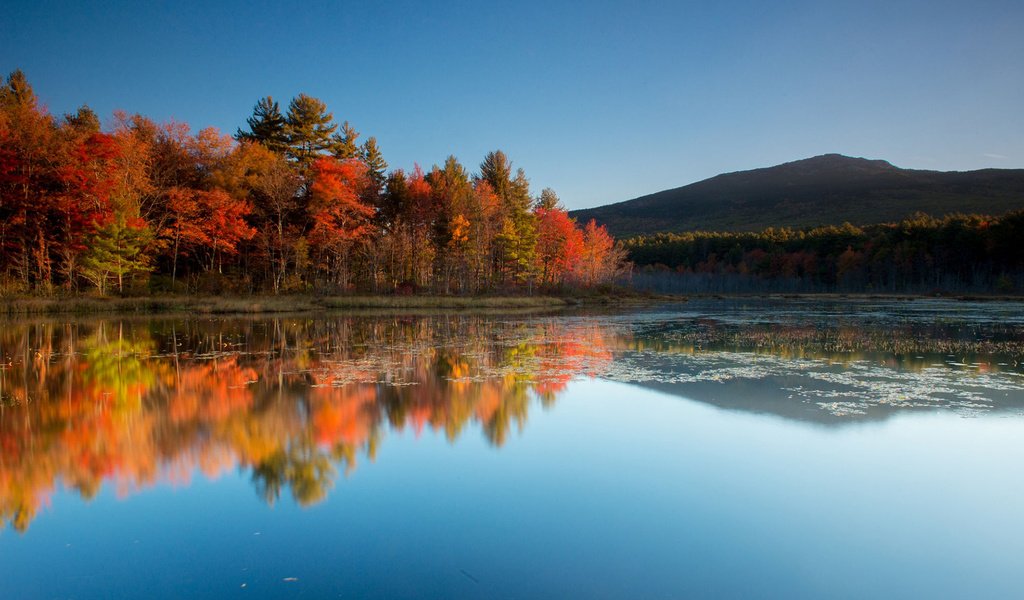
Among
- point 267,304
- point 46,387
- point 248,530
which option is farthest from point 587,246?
point 248,530

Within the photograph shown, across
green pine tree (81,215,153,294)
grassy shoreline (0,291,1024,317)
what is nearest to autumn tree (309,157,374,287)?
grassy shoreline (0,291,1024,317)

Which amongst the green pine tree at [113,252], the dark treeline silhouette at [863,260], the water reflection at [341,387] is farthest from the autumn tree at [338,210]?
the dark treeline silhouette at [863,260]

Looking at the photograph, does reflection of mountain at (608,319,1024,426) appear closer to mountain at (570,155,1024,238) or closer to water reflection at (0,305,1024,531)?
water reflection at (0,305,1024,531)

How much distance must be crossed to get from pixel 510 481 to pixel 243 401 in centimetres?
506

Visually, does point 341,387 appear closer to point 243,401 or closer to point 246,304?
point 243,401

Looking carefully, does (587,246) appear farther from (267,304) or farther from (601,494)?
(601,494)

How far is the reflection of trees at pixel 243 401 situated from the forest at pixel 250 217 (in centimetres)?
1607

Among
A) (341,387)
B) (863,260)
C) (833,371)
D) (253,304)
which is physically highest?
(863,260)

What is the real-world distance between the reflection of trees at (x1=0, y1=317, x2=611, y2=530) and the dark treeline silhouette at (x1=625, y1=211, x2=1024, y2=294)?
62.8 metres

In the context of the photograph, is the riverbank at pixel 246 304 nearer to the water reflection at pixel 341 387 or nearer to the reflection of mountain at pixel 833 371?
the water reflection at pixel 341 387

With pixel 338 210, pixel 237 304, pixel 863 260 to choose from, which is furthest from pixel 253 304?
pixel 863 260

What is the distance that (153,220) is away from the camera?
33.6 m

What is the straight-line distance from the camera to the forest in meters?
29.6

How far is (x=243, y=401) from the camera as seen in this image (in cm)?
878
